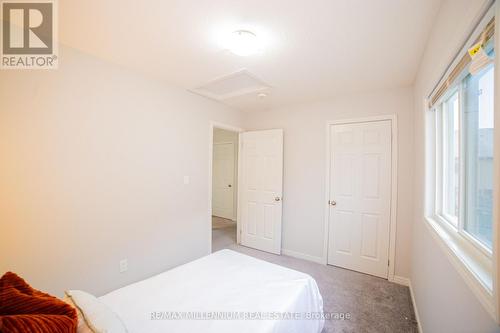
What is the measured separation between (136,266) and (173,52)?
7.21 feet

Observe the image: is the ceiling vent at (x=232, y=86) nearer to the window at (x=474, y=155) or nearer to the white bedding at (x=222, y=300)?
the window at (x=474, y=155)

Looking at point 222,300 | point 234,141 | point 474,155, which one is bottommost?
point 222,300

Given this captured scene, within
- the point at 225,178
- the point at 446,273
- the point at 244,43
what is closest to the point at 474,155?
the point at 446,273

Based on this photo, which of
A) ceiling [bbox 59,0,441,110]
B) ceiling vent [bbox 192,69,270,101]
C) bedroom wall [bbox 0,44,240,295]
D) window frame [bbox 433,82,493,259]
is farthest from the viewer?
ceiling vent [bbox 192,69,270,101]

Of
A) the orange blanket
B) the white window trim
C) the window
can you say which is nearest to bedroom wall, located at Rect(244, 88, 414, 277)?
the white window trim

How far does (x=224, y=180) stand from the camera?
18.4 feet

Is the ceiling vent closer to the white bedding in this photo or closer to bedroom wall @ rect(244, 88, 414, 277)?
bedroom wall @ rect(244, 88, 414, 277)

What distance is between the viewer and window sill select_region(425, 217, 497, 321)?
0.67m

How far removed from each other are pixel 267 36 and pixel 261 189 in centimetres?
237

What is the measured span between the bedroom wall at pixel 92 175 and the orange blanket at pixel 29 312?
1119mm

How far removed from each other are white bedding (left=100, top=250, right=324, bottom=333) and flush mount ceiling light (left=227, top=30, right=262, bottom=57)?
180 cm

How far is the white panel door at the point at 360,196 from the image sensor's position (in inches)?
104

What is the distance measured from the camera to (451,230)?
125 centimetres

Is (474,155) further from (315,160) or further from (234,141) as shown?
(234,141)
